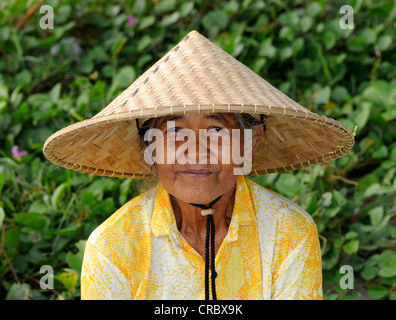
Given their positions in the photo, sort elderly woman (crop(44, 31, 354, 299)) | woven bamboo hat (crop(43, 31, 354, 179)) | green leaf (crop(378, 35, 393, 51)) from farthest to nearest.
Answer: green leaf (crop(378, 35, 393, 51))
elderly woman (crop(44, 31, 354, 299))
woven bamboo hat (crop(43, 31, 354, 179))

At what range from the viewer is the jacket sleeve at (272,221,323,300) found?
1.57 m

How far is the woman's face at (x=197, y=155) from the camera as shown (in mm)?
1454

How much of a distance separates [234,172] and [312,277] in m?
0.35

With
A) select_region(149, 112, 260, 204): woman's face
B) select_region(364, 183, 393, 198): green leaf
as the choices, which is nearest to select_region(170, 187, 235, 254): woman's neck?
select_region(149, 112, 260, 204): woman's face

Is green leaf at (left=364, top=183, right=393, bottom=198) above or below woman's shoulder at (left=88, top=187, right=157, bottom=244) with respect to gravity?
below

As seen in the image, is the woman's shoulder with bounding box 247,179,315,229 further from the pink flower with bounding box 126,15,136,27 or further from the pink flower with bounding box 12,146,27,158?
the pink flower with bounding box 126,15,136,27

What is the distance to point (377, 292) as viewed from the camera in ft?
7.36

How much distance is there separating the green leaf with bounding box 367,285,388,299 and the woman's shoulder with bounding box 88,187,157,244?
3.39 feet

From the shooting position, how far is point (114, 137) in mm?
1680

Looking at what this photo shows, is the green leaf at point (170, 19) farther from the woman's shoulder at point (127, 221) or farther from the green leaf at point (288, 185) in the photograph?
the woman's shoulder at point (127, 221)

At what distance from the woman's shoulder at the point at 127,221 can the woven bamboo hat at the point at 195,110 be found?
0.17 m

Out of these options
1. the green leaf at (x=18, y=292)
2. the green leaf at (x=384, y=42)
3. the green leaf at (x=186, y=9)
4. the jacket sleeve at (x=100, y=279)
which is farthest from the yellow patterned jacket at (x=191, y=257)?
the green leaf at (x=186, y=9)
